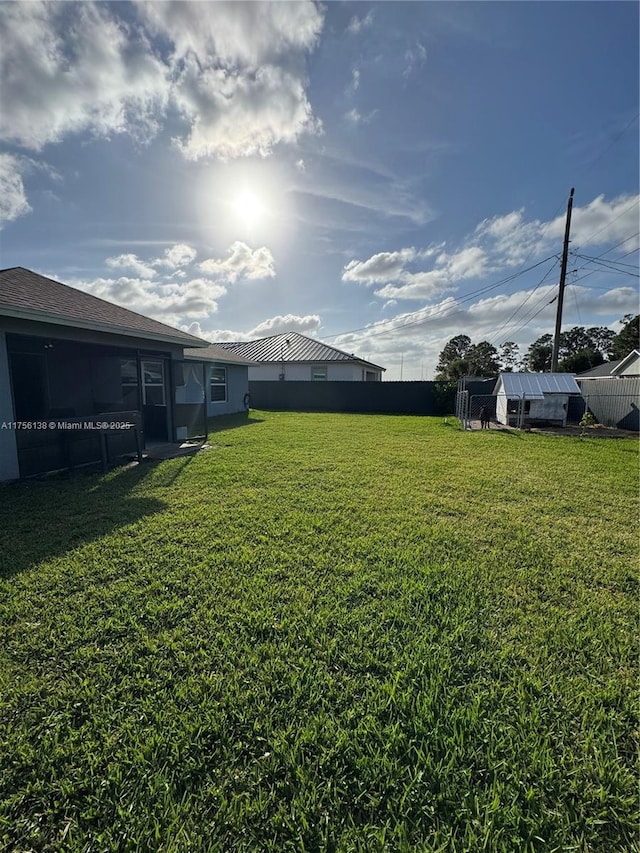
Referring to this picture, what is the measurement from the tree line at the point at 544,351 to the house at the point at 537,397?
82.7 ft

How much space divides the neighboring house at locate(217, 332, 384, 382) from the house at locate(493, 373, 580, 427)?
11.0 metres

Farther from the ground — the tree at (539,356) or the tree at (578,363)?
the tree at (539,356)

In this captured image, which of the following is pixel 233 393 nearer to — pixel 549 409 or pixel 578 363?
pixel 549 409

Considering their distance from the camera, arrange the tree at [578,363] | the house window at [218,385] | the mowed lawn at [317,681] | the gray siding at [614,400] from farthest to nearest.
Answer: the tree at [578,363] < the house window at [218,385] < the gray siding at [614,400] < the mowed lawn at [317,681]

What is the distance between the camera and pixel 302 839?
1241 mm

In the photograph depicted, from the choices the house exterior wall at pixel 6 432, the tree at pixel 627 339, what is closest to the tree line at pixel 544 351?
the tree at pixel 627 339

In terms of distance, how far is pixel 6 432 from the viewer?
541cm

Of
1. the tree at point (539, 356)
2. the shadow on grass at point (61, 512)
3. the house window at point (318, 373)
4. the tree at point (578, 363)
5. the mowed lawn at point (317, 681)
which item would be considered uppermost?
the tree at point (539, 356)

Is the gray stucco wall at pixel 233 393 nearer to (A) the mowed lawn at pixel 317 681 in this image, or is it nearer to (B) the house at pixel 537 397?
(A) the mowed lawn at pixel 317 681

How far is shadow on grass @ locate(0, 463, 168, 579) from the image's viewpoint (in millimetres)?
3402

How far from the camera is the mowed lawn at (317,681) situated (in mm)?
1320

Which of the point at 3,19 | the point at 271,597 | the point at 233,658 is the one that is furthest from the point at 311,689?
the point at 3,19

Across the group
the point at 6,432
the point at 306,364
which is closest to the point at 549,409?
the point at 306,364

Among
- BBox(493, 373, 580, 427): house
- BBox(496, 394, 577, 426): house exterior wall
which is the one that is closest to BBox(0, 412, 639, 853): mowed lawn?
BBox(493, 373, 580, 427): house
